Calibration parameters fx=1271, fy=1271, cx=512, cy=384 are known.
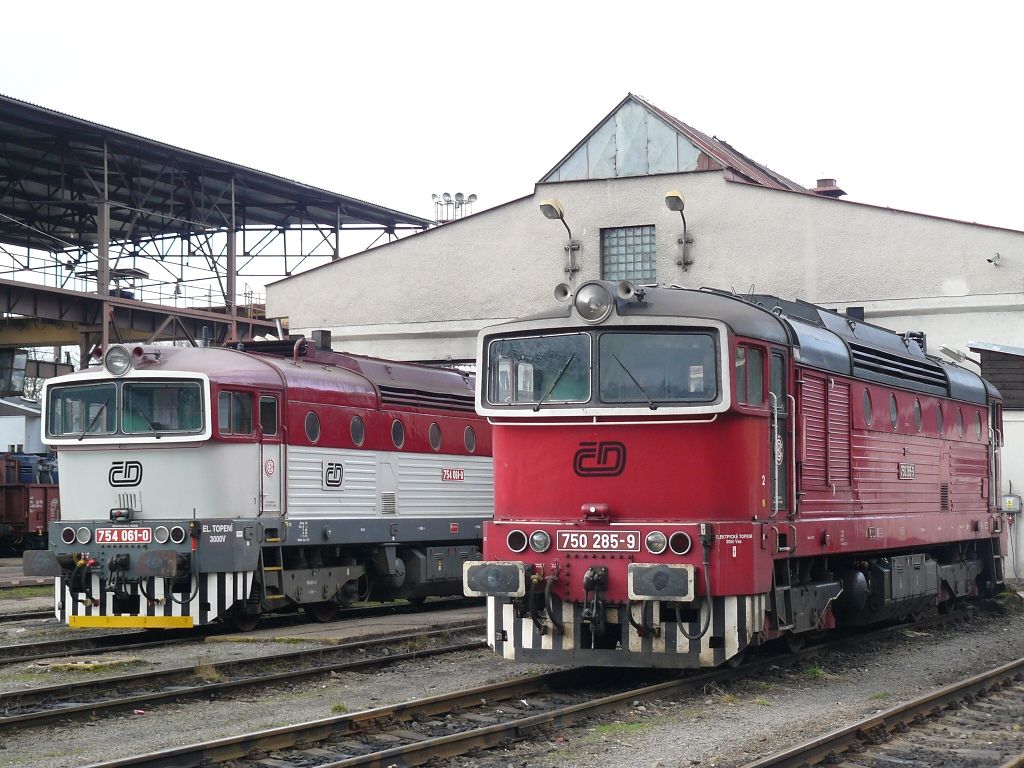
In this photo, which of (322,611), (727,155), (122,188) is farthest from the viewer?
(122,188)

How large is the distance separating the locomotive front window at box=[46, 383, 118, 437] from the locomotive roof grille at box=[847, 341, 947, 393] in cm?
887

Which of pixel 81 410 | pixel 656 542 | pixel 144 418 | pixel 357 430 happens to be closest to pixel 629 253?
pixel 357 430

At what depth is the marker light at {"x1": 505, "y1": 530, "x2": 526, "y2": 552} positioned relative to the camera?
1134 cm

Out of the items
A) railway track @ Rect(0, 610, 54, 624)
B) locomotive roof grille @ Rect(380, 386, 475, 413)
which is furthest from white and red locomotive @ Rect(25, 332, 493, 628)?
railway track @ Rect(0, 610, 54, 624)

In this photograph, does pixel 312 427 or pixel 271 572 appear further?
pixel 312 427

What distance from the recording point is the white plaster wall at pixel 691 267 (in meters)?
24.3

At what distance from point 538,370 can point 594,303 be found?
814mm

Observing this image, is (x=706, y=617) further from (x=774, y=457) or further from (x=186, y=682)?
(x=186, y=682)

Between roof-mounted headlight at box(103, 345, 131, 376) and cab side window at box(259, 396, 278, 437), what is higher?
roof-mounted headlight at box(103, 345, 131, 376)

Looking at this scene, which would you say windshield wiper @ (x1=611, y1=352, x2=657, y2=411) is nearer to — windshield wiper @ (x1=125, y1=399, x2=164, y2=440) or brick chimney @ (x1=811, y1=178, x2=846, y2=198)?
windshield wiper @ (x1=125, y1=399, x2=164, y2=440)

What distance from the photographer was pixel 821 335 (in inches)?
518

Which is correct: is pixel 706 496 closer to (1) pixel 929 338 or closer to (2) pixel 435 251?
(1) pixel 929 338

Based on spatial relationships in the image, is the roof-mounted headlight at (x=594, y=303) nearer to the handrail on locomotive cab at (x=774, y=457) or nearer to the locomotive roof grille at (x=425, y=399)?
the handrail on locomotive cab at (x=774, y=457)

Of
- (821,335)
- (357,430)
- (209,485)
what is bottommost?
(209,485)
